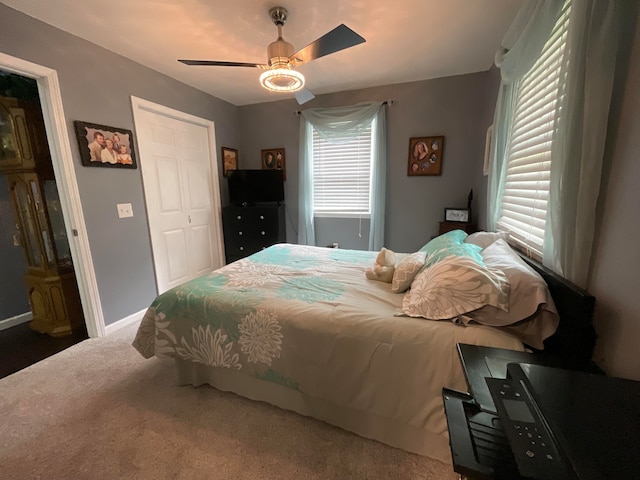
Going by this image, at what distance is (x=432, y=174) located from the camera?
3.26 m

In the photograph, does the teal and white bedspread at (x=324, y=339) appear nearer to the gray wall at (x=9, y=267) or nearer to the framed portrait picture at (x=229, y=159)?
the gray wall at (x=9, y=267)

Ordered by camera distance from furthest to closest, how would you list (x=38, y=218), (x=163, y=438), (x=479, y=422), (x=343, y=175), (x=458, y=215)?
(x=343, y=175) < (x=458, y=215) < (x=38, y=218) < (x=163, y=438) < (x=479, y=422)

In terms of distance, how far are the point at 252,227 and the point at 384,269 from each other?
2.41 m

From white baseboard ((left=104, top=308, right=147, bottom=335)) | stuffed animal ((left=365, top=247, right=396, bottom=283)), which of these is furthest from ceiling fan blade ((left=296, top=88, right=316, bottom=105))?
white baseboard ((left=104, top=308, right=147, bottom=335))

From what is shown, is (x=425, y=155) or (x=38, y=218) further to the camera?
(x=425, y=155)

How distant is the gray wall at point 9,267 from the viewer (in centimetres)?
257

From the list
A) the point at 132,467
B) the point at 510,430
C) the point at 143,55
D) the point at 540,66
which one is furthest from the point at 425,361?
the point at 143,55

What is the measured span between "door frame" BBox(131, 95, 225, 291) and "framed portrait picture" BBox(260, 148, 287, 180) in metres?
0.71

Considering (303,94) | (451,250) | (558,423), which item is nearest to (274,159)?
(303,94)

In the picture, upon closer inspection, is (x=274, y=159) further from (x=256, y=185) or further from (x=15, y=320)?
(x=15, y=320)

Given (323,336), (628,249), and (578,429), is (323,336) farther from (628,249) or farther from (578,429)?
(628,249)

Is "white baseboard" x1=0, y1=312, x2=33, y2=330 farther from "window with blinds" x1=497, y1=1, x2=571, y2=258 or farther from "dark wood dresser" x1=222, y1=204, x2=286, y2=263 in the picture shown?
"window with blinds" x1=497, y1=1, x2=571, y2=258

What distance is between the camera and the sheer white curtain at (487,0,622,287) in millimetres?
984

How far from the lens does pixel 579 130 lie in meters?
1.08
